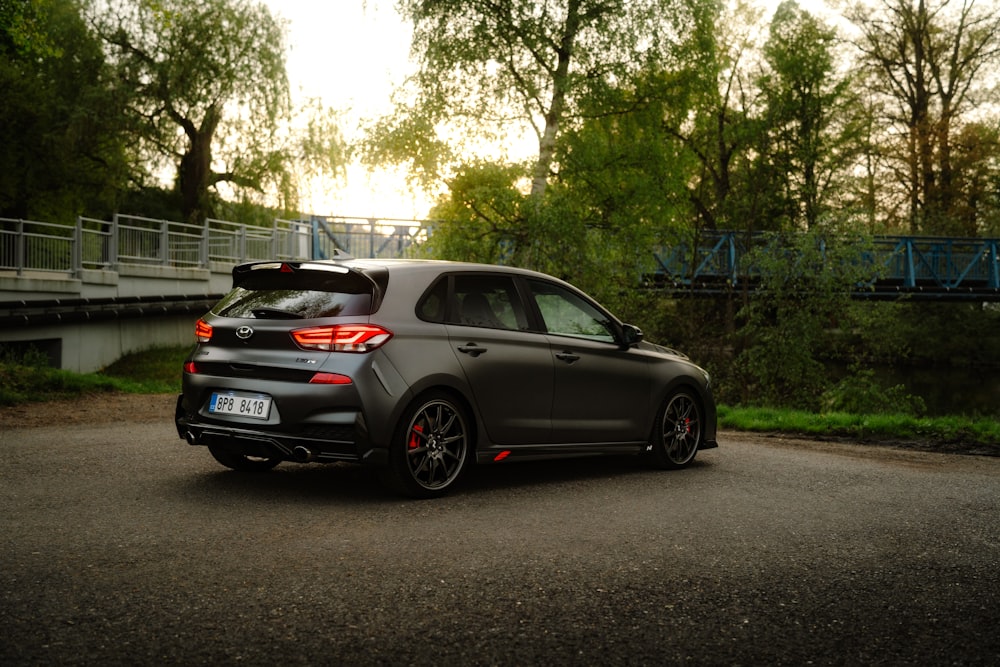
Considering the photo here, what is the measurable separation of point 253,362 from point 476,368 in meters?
1.49

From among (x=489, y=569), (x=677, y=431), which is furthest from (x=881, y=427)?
(x=489, y=569)

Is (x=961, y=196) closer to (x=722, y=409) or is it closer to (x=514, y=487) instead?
(x=722, y=409)

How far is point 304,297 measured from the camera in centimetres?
712

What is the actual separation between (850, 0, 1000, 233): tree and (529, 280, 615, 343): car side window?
36.1m

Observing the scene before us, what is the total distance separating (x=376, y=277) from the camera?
7.12m

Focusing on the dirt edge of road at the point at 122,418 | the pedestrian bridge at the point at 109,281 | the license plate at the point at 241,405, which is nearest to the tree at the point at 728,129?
the pedestrian bridge at the point at 109,281

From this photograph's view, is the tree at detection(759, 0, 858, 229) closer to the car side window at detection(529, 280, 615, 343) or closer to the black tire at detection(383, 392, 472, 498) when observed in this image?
the car side window at detection(529, 280, 615, 343)

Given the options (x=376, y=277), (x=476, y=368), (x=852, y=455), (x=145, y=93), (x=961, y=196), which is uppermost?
(x=145, y=93)

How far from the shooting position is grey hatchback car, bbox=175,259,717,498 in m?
6.80

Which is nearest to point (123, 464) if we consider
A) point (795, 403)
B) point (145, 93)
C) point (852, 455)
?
point (852, 455)

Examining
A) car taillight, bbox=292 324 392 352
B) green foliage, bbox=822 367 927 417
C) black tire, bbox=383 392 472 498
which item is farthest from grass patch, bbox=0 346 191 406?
green foliage, bbox=822 367 927 417

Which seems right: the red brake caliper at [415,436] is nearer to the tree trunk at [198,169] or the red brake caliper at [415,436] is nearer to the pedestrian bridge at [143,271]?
the pedestrian bridge at [143,271]

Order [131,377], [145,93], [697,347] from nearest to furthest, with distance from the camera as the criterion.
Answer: [697,347] → [131,377] → [145,93]

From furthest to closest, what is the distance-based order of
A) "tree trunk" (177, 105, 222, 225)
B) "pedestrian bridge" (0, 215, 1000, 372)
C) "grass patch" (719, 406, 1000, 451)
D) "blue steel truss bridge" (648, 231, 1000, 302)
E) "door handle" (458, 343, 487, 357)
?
"tree trunk" (177, 105, 222, 225)
"blue steel truss bridge" (648, 231, 1000, 302)
"pedestrian bridge" (0, 215, 1000, 372)
"grass patch" (719, 406, 1000, 451)
"door handle" (458, 343, 487, 357)
